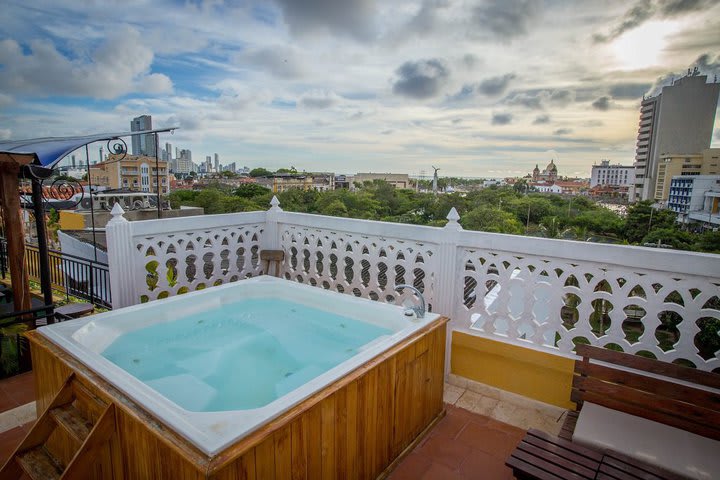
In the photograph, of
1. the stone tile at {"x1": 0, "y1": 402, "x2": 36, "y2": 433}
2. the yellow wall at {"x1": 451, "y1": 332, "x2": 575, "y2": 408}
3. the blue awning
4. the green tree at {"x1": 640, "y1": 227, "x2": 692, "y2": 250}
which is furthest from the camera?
the green tree at {"x1": 640, "y1": 227, "x2": 692, "y2": 250}

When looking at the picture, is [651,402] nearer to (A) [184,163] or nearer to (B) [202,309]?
(B) [202,309]

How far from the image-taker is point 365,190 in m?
35.2

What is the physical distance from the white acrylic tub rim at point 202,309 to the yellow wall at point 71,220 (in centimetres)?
1866

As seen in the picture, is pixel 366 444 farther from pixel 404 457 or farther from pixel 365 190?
pixel 365 190

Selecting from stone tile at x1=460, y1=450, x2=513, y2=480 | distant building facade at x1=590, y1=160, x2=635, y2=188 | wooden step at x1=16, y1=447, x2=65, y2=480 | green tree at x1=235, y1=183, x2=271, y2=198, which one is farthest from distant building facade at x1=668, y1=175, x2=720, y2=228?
green tree at x1=235, y1=183, x2=271, y2=198

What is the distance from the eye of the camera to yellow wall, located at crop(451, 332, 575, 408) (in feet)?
9.29

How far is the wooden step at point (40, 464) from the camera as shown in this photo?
1798 mm

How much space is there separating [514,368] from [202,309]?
8.37 feet

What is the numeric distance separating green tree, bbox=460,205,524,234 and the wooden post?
2425cm

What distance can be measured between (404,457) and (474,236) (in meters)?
1.61

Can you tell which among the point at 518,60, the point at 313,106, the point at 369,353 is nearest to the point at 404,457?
the point at 369,353

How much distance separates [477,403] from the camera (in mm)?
2949

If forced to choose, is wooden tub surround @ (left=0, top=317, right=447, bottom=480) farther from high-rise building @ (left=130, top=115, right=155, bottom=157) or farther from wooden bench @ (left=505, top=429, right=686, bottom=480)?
high-rise building @ (left=130, top=115, right=155, bottom=157)

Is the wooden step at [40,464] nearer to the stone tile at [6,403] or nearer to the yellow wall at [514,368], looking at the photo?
the stone tile at [6,403]
